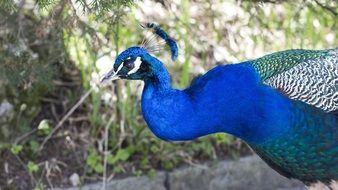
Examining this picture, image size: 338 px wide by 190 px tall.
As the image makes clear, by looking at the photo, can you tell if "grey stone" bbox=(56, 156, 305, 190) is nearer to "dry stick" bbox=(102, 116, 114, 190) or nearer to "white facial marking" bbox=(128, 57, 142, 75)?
"dry stick" bbox=(102, 116, 114, 190)

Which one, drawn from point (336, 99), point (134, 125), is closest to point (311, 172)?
point (336, 99)

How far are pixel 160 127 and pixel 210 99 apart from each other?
21cm

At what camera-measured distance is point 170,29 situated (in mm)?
4383

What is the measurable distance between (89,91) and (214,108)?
124 centimetres

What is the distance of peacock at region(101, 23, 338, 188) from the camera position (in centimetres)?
281

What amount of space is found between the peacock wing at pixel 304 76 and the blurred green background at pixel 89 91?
1.58 feet

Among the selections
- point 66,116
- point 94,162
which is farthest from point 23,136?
point 94,162

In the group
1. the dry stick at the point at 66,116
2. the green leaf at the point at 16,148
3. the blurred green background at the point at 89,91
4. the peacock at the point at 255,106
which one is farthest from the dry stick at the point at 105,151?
the peacock at the point at 255,106

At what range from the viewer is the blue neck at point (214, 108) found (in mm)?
2807

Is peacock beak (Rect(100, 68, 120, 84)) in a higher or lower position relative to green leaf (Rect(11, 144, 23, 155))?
higher

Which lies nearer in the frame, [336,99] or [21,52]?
[336,99]

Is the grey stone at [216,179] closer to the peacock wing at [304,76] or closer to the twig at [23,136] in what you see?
the twig at [23,136]

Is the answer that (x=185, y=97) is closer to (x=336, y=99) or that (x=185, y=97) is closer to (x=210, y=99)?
(x=210, y=99)

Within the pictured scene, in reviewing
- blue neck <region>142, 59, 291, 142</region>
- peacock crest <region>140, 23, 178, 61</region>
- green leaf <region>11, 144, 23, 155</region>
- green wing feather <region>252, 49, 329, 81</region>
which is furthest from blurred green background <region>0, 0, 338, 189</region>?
blue neck <region>142, 59, 291, 142</region>
